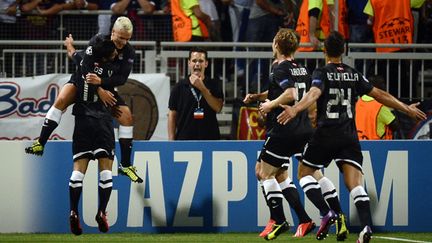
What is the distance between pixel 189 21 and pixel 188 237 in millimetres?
4811

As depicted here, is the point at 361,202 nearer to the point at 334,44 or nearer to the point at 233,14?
the point at 334,44

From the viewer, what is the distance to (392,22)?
1775 centimetres

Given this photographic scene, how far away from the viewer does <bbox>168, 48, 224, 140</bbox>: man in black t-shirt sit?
15297mm

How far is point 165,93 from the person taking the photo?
17.0 metres

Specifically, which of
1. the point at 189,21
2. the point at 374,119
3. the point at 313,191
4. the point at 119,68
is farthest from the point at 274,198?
the point at 189,21

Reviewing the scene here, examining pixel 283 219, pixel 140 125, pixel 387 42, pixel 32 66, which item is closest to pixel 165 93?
pixel 140 125

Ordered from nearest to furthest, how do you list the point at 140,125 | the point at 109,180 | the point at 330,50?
the point at 330,50 → the point at 109,180 → the point at 140,125

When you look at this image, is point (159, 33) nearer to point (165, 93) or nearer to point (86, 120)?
point (165, 93)

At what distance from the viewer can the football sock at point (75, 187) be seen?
1340cm

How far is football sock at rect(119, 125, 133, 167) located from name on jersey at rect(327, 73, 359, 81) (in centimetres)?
268

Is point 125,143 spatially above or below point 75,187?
above

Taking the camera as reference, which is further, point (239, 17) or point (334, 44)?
point (239, 17)

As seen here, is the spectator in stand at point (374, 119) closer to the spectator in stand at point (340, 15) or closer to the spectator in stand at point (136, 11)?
the spectator in stand at point (340, 15)

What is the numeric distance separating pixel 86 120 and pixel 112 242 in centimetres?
149
